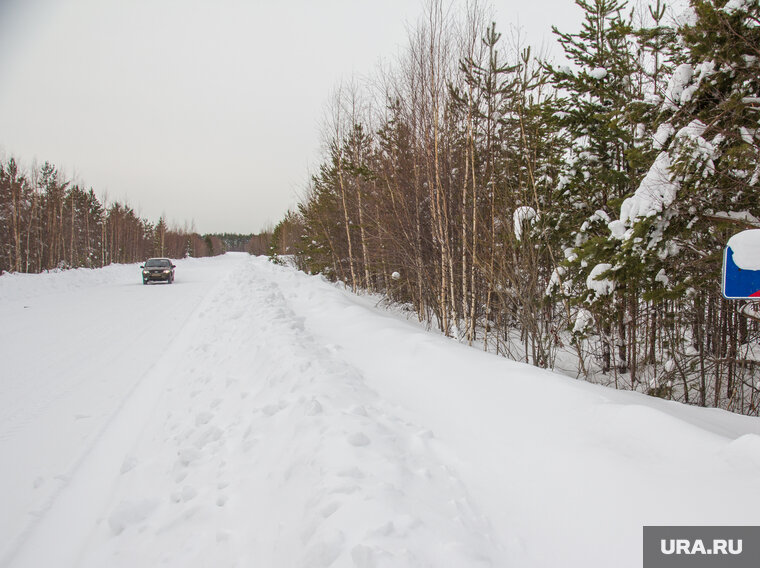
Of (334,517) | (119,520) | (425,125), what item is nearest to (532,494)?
→ (334,517)

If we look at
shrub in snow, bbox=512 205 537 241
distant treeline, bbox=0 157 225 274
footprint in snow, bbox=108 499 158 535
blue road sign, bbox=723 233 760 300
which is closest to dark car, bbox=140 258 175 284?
distant treeline, bbox=0 157 225 274

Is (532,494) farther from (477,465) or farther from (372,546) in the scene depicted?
(372,546)

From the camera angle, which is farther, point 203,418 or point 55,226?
point 55,226

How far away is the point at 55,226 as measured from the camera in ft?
123

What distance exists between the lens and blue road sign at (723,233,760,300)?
2168mm

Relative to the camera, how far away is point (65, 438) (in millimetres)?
3943

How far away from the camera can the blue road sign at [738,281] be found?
2.17 m

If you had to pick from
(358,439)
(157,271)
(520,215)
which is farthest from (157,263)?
(358,439)

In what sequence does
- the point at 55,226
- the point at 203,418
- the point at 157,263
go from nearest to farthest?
the point at 203,418
the point at 157,263
the point at 55,226

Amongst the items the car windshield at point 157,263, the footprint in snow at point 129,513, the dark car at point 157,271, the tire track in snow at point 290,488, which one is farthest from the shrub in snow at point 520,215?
the car windshield at point 157,263

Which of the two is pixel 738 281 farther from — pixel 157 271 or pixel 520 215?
pixel 157 271

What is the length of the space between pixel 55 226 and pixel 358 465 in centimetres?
4831

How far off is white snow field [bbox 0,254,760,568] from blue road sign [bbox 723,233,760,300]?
0.85 metres

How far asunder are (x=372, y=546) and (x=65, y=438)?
3.81m
